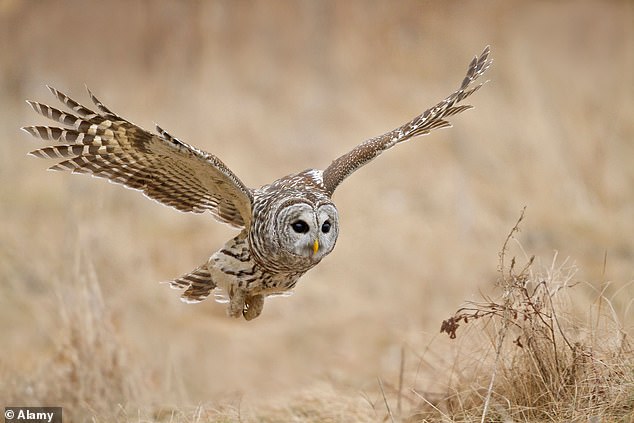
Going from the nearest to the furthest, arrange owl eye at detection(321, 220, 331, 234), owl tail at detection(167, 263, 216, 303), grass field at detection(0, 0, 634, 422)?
owl eye at detection(321, 220, 331, 234) < owl tail at detection(167, 263, 216, 303) < grass field at detection(0, 0, 634, 422)

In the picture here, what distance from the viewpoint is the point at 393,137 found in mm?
6465

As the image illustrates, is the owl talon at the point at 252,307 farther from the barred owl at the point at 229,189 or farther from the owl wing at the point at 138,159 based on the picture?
the owl wing at the point at 138,159

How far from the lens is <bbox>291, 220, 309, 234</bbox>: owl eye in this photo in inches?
221

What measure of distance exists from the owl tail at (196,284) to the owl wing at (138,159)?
1.77 feet

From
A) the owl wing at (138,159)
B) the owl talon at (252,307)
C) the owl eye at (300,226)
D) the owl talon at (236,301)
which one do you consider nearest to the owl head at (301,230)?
the owl eye at (300,226)

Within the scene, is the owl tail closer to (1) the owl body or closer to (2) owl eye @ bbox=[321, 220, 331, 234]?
(1) the owl body

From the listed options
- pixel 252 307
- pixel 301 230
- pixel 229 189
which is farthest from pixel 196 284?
pixel 301 230

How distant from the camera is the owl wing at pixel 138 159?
18.2 feet

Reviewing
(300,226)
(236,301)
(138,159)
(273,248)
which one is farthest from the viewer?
(236,301)

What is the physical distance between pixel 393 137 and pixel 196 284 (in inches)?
71.7

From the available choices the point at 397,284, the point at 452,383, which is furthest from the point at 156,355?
the point at 452,383

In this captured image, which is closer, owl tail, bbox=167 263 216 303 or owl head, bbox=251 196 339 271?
owl head, bbox=251 196 339 271

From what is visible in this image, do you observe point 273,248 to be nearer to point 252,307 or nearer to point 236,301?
point 236,301

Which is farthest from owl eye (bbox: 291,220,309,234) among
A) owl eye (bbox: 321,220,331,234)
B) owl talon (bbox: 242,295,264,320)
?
owl talon (bbox: 242,295,264,320)
